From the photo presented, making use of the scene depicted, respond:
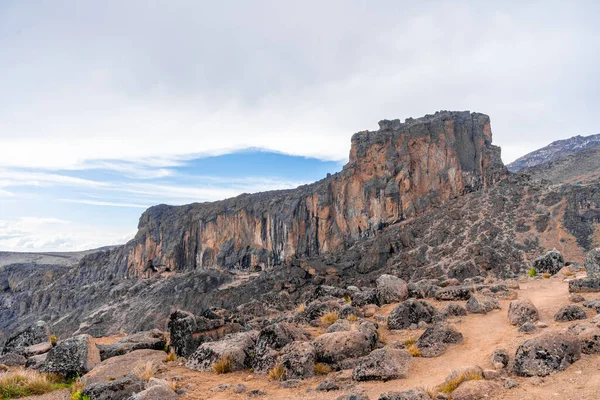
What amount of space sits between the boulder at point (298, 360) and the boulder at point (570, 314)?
222 inches

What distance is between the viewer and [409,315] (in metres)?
9.84

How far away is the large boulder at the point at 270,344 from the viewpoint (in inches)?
304

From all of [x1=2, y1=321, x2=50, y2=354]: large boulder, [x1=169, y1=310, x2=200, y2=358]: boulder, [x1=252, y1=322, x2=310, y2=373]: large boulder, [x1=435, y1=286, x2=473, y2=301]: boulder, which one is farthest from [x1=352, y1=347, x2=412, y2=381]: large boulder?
[x1=2, y1=321, x2=50, y2=354]: large boulder

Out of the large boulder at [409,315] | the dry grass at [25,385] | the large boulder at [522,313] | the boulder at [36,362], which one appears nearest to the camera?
the dry grass at [25,385]

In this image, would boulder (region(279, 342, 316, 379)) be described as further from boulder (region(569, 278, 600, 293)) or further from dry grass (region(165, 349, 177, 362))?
boulder (region(569, 278, 600, 293))

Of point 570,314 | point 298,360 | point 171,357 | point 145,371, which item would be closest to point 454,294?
point 570,314

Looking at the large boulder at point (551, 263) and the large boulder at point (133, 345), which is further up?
the large boulder at point (551, 263)

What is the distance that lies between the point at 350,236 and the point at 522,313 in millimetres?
69564

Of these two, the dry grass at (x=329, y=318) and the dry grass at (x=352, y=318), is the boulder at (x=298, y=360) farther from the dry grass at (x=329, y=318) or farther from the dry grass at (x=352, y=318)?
the dry grass at (x=329, y=318)

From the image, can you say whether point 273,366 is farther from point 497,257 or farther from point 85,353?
point 497,257

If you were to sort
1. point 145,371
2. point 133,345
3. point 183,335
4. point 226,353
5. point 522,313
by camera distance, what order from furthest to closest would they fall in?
point 133,345, point 183,335, point 522,313, point 226,353, point 145,371

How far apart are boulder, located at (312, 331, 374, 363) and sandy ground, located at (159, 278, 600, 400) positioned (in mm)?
641

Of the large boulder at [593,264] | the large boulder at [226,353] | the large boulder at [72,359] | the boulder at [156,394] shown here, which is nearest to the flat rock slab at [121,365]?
the large boulder at [72,359]

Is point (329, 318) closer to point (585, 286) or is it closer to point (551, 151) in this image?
point (585, 286)
